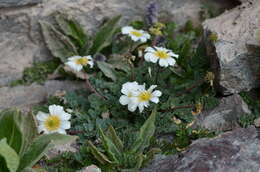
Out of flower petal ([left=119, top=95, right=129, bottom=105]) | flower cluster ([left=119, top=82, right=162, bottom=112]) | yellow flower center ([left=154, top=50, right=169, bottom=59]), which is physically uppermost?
yellow flower center ([left=154, top=50, right=169, bottom=59])

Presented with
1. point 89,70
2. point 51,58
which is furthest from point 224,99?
point 51,58

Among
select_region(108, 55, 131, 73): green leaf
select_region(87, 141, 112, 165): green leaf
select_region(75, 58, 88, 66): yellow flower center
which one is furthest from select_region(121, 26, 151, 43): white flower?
select_region(87, 141, 112, 165): green leaf

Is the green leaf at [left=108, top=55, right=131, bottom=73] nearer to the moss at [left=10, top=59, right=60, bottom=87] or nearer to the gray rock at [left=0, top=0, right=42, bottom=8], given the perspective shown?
the moss at [left=10, top=59, right=60, bottom=87]

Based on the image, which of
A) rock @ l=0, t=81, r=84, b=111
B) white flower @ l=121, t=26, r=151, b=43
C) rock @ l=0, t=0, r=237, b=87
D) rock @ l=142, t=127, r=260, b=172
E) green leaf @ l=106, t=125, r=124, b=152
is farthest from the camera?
rock @ l=0, t=0, r=237, b=87

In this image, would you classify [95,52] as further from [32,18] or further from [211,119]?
[211,119]

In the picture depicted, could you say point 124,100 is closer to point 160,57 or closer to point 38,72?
point 160,57
